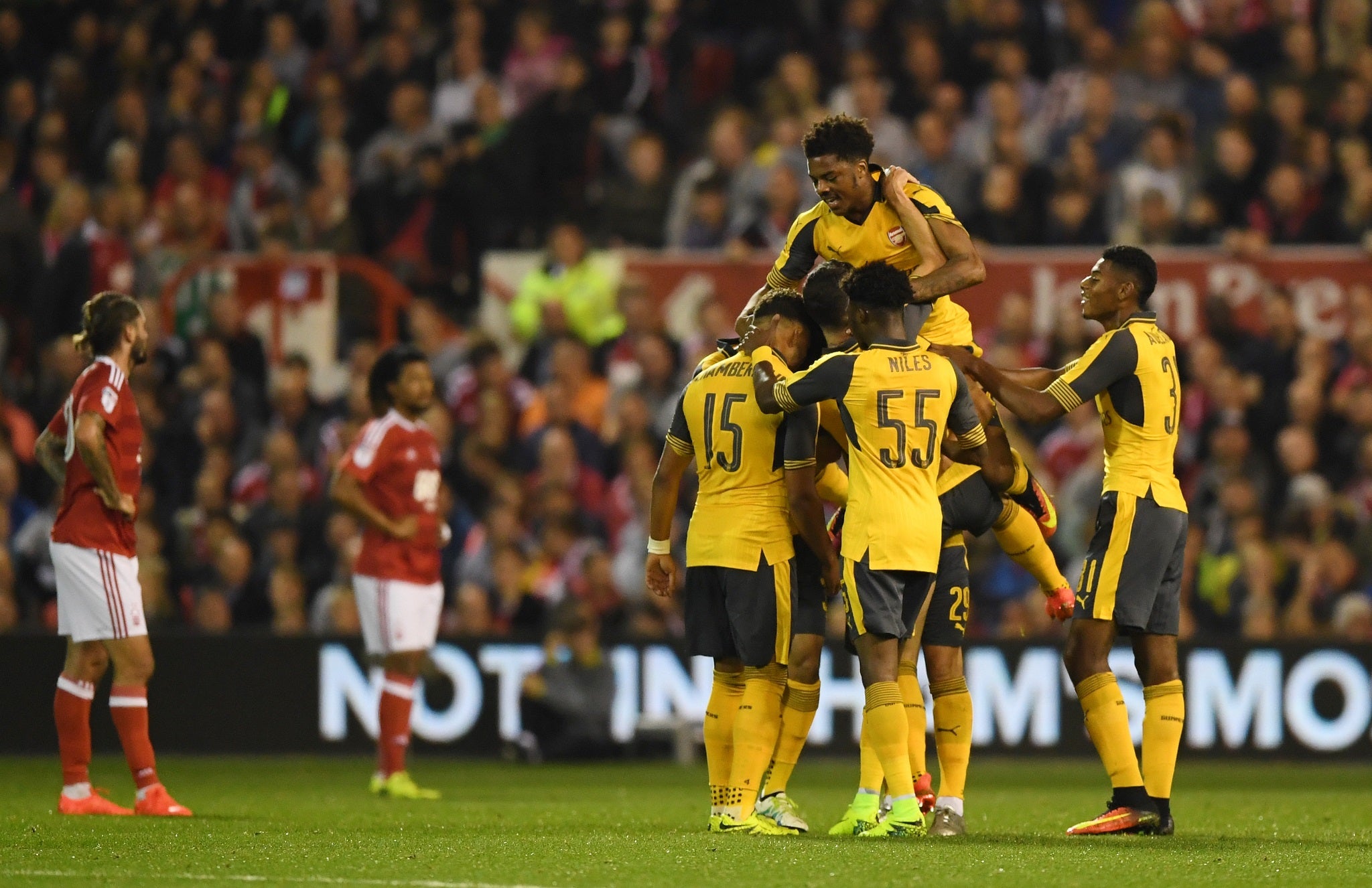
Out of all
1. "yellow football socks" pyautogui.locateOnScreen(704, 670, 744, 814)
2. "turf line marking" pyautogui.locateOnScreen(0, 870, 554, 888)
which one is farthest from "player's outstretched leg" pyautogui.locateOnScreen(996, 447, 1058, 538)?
"turf line marking" pyautogui.locateOnScreen(0, 870, 554, 888)

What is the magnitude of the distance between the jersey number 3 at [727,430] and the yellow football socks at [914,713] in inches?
43.0

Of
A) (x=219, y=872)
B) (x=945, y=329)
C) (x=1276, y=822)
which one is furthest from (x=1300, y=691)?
(x=219, y=872)

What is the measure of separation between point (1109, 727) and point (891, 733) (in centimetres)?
112

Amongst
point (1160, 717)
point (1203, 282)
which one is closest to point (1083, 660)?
point (1160, 717)

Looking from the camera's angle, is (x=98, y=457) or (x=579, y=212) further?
(x=579, y=212)

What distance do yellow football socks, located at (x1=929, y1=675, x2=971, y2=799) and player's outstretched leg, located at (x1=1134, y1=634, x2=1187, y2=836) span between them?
71 centimetres

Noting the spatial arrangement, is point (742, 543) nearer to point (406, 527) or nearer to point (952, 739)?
point (952, 739)

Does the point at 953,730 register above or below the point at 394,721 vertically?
above

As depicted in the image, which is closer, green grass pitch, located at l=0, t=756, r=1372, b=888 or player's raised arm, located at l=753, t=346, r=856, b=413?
green grass pitch, located at l=0, t=756, r=1372, b=888

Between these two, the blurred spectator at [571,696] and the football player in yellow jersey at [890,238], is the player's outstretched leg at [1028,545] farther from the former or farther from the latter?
the blurred spectator at [571,696]

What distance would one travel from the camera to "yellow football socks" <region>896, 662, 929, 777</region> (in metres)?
8.63

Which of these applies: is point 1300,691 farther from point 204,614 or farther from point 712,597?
point 204,614

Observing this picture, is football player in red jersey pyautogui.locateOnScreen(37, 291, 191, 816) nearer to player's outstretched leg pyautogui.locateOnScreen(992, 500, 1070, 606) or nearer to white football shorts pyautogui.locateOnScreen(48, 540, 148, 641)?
white football shorts pyautogui.locateOnScreen(48, 540, 148, 641)

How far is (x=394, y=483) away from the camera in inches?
429
